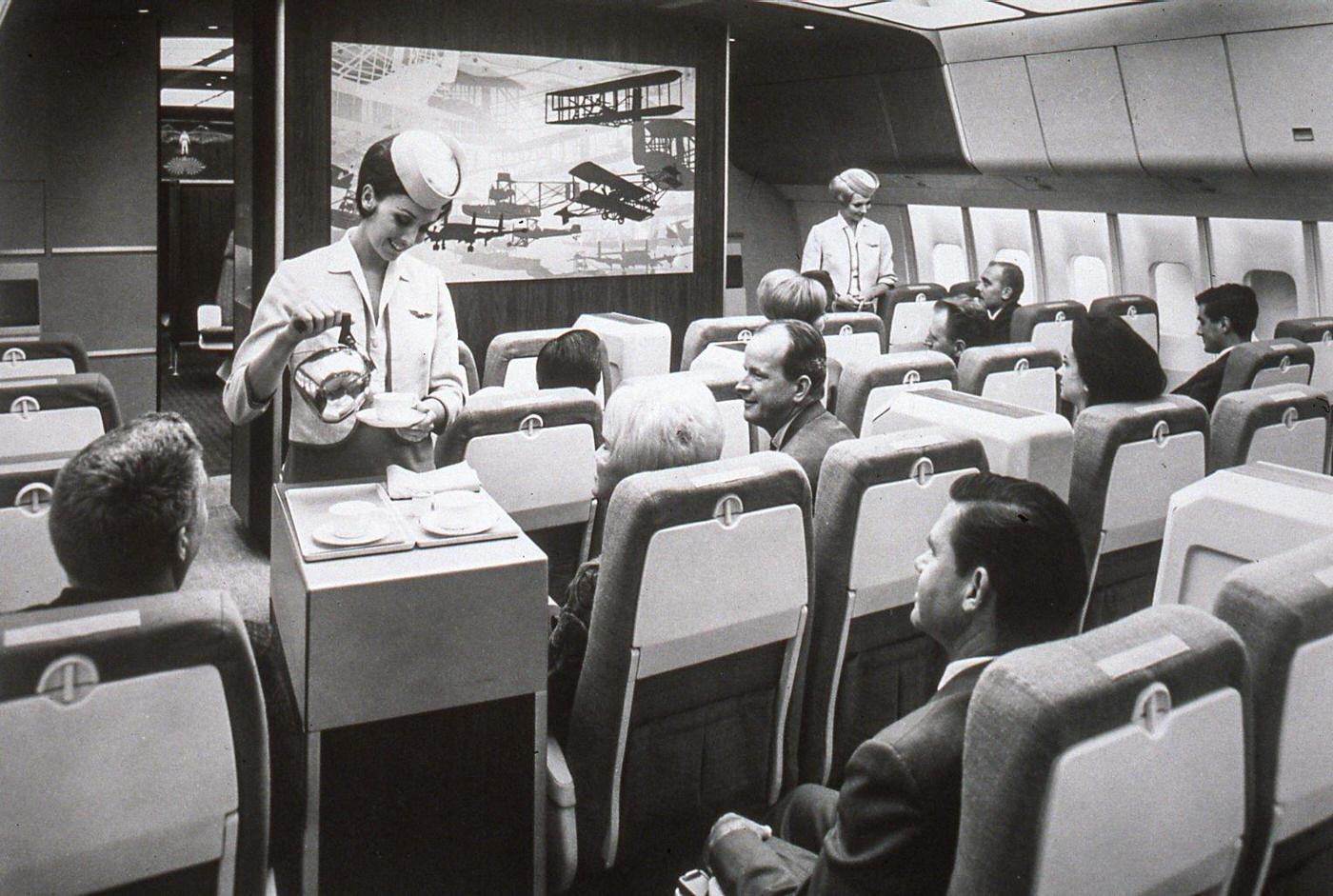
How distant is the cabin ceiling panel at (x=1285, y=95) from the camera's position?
253 inches

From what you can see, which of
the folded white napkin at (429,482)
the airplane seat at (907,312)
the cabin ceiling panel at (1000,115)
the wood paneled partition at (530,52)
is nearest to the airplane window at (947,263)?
the cabin ceiling panel at (1000,115)

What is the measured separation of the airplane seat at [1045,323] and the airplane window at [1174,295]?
2.25 m

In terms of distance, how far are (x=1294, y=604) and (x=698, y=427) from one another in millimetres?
1290

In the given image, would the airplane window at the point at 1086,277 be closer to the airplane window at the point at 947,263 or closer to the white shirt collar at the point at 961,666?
the airplane window at the point at 947,263

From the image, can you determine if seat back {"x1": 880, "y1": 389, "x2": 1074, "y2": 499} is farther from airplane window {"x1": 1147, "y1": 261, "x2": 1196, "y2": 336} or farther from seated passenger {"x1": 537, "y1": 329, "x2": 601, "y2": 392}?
airplane window {"x1": 1147, "y1": 261, "x2": 1196, "y2": 336}

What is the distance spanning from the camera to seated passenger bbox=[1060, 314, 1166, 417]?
333 centimetres

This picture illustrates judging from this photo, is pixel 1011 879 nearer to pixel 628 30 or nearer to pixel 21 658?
pixel 21 658

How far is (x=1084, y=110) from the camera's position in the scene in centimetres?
814

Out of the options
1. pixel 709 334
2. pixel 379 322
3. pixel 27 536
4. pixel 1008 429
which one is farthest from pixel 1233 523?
pixel 709 334

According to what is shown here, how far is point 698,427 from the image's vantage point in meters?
→ 2.53

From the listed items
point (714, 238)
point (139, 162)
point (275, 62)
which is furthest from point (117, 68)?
point (714, 238)

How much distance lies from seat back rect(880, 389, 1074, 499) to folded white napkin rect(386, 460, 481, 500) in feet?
4.24

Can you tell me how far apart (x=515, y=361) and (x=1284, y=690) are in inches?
143

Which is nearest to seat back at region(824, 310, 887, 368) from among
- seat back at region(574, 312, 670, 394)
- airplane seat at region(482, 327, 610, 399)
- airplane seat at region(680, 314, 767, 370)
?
airplane seat at region(680, 314, 767, 370)
